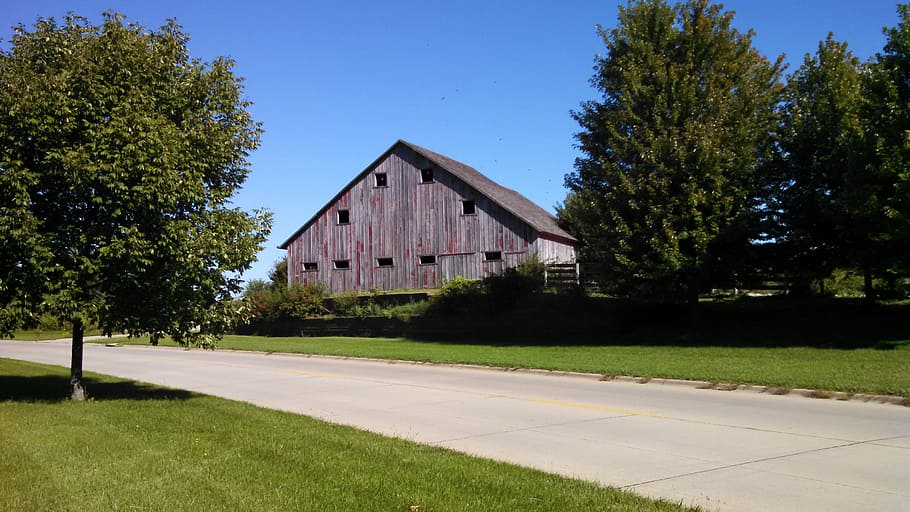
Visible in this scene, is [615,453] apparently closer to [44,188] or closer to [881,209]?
[44,188]

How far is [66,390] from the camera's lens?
50.9 feet

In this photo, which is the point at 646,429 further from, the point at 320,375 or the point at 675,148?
the point at 675,148

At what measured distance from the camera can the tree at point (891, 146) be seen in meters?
17.8

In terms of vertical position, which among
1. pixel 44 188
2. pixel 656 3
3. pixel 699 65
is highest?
pixel 656 3

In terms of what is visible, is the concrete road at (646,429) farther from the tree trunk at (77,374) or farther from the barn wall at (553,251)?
the barn wall at (553,251)

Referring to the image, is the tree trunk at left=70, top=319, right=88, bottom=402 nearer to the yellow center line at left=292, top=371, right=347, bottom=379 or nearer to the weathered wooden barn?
the yellow center line at left=292, top=371, right=347, bottom=379

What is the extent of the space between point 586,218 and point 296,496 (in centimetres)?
2059

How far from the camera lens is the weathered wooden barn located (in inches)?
1591

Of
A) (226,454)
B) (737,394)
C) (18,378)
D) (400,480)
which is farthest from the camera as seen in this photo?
(18,378)

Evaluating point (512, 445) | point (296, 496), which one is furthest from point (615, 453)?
point (296, 496)

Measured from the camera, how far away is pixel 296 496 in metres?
6.06

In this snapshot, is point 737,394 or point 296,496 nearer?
point 296,496

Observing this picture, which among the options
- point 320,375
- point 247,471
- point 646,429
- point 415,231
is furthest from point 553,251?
point 247,471

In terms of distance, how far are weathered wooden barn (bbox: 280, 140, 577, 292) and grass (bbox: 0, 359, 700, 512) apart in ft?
98.2
